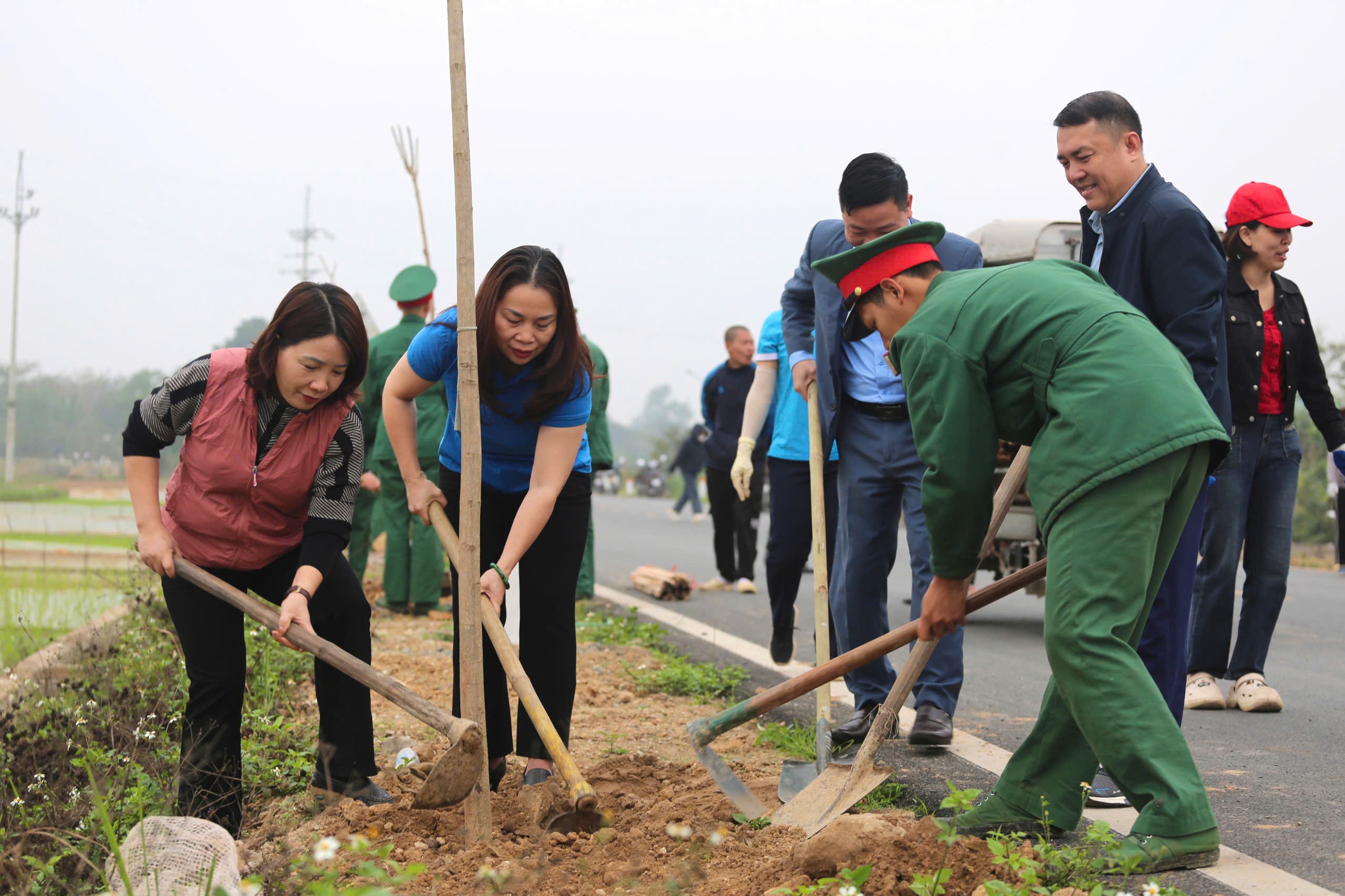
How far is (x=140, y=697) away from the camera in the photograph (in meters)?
4.81

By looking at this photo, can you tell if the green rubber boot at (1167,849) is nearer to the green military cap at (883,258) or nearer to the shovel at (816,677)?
the shovel at (816,677)

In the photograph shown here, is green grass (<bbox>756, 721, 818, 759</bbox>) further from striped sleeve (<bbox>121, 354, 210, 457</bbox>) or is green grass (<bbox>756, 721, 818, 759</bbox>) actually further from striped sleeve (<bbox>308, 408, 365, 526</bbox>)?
striped sleeve (<bbox>121, 354, 210, 457</bbox>)

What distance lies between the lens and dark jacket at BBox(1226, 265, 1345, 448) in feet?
16.4

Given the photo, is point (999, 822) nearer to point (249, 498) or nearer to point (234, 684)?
point (234, 684)

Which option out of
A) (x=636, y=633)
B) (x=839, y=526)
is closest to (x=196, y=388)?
(x=839, y=526)

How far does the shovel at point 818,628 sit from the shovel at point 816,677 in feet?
0.48

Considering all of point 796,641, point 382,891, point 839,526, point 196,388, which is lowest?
point 796,641

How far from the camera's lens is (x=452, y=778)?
9.89 ft

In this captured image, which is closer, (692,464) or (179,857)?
(179,857)

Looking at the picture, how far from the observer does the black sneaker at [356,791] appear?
3566 millimetres

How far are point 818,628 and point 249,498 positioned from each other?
1901 millimetres

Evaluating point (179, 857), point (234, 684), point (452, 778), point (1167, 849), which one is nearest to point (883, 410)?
point (1167, 849)

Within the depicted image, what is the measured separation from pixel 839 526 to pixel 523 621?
1.30 meters

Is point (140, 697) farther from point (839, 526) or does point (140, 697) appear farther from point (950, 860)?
point (950, 860)
